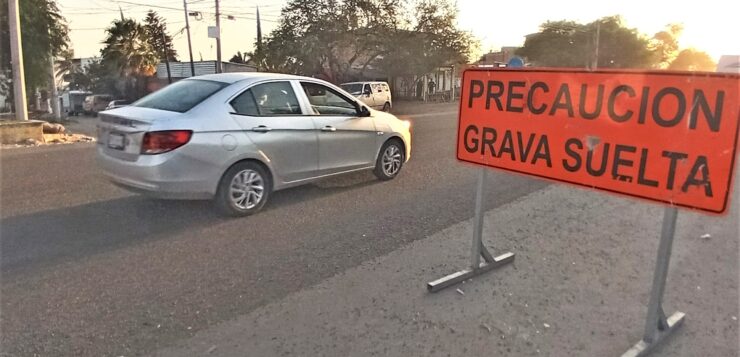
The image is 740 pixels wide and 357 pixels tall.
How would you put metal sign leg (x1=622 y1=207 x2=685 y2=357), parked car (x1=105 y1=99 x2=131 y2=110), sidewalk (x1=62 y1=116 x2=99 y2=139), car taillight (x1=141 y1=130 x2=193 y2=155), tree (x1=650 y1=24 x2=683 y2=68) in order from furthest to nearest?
tree (x1=650 y1=24 x2=683 y2=68) → sidewalk (x1=62 y1=116 x2=99 y2=139) → parked car (x1=105 y1=99 x2=131 y2=110) → car taillight (x1=141 y1=130 x2=193 y2=155) → metal sign leg (x1=622 y1=207 x2=685 y2=357)

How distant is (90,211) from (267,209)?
1903 mm

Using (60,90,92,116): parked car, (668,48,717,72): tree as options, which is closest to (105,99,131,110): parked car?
(60,90,92,116): parked car

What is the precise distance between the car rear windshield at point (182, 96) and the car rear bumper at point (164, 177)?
1.83ft

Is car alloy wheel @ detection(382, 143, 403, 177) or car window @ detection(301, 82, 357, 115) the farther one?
car alloy wheel @ detection(382, 143, 403, 177)

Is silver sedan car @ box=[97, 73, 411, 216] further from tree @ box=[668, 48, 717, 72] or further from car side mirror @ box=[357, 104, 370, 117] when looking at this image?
tree @ box=[668, 48, 717, 72]

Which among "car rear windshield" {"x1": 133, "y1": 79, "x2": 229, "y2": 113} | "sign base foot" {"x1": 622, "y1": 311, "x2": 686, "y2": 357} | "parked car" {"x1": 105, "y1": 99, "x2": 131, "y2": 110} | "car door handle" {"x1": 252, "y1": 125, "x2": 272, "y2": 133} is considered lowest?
"sign base foot" {"x1": 622, "y1": 311, "x2": 686, "y2": 357}

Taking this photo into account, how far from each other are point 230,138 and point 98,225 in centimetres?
156

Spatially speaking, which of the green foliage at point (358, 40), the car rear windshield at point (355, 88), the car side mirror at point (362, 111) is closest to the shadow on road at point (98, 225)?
the car side mirror at point (362, 111)

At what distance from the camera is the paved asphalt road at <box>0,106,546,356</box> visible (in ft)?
10.9

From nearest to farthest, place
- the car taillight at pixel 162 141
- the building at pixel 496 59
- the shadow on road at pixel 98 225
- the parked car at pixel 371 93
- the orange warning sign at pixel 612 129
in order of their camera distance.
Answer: the orange warning sign at pixel 612 129 < the shadow on road at pixel 98 225 < the car taillight at pixel 162 141 < the building at pixel 496 59 < the parked car at pixel 371 93

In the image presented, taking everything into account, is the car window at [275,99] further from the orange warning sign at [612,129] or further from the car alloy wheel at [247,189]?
the orange warning sign at [612,129]

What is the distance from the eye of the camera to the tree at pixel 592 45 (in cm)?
5500

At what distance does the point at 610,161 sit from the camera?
3.17 m

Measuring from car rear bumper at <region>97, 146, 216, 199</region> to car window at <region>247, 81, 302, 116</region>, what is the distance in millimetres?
1026
